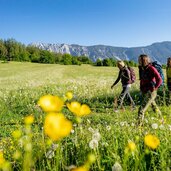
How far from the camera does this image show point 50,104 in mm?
1508

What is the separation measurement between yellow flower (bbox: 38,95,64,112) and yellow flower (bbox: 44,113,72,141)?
0.30 feet

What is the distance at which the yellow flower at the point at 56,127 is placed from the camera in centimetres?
121

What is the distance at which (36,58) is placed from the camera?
348 ft

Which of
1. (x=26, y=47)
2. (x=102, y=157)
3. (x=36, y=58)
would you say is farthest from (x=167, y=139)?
(x=26, y=47)

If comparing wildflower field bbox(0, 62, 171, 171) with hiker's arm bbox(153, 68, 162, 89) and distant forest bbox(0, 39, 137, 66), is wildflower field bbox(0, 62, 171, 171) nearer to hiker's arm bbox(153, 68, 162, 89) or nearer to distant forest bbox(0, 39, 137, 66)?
hiker's arm bbox(153, 68, 162, 89)

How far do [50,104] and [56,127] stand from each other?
27 centimetres

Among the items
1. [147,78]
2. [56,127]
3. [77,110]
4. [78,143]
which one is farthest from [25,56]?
[56,127]

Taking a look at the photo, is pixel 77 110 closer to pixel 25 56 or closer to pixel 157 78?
pixel 157 78

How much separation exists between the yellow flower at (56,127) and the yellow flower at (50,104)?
0.09 metres

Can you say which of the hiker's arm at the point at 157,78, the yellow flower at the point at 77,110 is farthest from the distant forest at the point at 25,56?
the yellow flower at the point at 77,110

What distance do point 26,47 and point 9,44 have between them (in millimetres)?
9815

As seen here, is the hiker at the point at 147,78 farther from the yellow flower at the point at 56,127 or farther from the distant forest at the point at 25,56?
the distant forest at the point at 25,56

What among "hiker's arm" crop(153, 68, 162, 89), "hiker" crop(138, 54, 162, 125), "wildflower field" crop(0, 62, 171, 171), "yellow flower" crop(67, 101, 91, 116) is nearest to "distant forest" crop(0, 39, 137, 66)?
"hiker" crop(138, 54, 162, 125)

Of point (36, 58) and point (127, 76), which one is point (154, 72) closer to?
point (127, 76)
